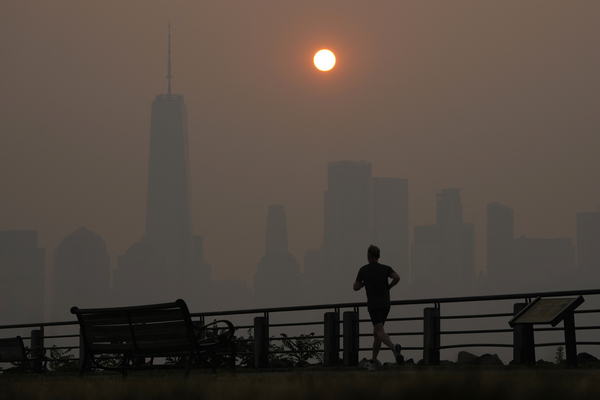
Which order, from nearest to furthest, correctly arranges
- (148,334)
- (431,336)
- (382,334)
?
(148,334)
(382,334)
(431,336)

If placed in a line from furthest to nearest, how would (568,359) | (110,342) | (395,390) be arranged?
(568,359), (110,342), (395,390)

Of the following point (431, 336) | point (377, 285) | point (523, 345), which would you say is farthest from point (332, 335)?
point (523, 345)

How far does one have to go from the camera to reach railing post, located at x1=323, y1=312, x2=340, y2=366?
14.7 metres

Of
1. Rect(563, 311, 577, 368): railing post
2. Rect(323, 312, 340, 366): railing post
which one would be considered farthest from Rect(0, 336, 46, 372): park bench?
Rect(563, 311, 577, 368): railing post

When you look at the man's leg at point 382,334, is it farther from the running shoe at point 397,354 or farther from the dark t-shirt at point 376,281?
the dark t-shirt at point 376,281

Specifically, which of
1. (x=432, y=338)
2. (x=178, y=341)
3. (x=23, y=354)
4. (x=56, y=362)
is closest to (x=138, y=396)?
(x=178, y=341)

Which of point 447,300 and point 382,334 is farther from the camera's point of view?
point 447,300

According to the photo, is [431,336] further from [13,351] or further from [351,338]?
[13,351]

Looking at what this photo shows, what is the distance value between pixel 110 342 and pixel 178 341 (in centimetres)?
100

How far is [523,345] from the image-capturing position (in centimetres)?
1198

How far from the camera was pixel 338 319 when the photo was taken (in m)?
14.8

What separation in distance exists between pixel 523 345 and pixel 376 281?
235 cm

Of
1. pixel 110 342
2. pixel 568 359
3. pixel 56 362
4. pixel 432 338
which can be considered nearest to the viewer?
pixel 110 342

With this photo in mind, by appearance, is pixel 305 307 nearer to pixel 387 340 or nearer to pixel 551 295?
pixel 387 340
